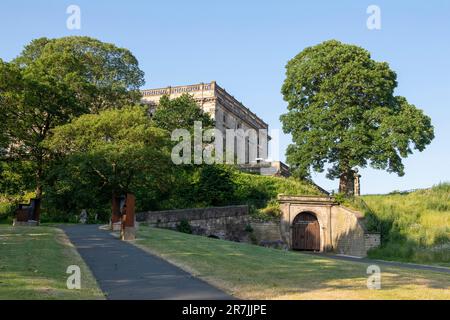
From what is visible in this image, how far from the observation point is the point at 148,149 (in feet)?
91.9

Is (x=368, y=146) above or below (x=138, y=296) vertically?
above

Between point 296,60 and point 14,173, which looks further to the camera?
point 296,60

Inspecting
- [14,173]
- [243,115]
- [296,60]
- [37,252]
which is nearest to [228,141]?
[243,115]

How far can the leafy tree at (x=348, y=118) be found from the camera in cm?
4025

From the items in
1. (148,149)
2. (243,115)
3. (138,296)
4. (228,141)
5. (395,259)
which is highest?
(243,115)

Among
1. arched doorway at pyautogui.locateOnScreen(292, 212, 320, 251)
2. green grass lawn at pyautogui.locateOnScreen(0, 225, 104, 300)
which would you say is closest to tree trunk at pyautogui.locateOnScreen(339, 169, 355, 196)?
arched doorway at pyautogui.locateOnScreen(292, 212, 320, 251)

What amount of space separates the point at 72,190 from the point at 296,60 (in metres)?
27.4

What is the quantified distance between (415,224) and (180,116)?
24720 millimetres

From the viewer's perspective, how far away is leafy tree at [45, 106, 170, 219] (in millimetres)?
27297

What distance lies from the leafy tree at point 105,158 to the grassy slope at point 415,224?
16994mm

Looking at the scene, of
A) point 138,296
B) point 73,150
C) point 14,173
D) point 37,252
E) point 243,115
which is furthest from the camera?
point 243,115

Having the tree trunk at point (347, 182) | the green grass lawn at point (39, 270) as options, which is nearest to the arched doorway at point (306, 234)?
the tree trunk at point (347, 182)

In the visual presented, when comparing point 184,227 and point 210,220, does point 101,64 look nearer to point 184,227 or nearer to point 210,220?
point 210,220

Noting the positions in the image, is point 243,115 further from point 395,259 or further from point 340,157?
point 395,259
